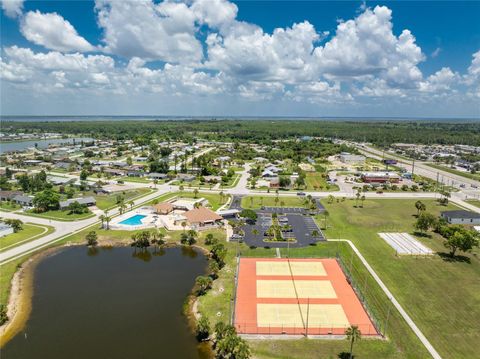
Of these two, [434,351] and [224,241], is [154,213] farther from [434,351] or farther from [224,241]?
[434,351]

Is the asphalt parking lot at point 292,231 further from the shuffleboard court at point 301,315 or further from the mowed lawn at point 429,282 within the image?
the shuffleboard court at point 301,315

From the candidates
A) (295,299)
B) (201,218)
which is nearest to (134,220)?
(201,218)

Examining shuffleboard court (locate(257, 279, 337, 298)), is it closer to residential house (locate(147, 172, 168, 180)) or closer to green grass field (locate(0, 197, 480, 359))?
green grass field (locate(0, 197, 480, 359))

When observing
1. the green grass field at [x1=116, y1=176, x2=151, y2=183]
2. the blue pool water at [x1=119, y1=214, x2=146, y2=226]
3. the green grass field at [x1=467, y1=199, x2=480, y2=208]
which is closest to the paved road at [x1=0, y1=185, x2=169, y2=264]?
the blue pool water at [x1=119, y1=214, x2=146, y2=226]

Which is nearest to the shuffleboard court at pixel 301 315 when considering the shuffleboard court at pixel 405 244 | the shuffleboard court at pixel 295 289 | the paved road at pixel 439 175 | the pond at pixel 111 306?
the shuffleboard court at pixel 295 289

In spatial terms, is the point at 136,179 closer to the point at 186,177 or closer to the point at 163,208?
the point at 186,177

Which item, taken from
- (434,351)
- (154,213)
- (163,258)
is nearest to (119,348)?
(163,258)
